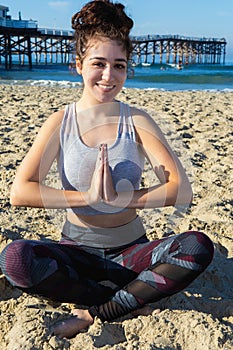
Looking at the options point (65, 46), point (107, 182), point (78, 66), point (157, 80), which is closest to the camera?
point (107, 182)

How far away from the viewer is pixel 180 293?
1.97 m

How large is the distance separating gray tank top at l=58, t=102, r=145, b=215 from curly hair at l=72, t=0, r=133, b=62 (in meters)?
0.32

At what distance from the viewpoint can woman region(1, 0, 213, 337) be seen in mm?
1714

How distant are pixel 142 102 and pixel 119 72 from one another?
628cm

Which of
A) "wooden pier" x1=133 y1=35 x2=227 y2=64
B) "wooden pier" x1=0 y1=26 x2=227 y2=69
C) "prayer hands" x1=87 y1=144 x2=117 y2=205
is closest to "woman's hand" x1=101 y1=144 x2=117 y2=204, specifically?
"prayer hands" x1=87 y1=144 x2=117 y2=205

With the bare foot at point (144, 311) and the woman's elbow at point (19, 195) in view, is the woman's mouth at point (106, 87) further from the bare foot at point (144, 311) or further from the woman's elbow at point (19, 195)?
the bare foot at point (144, 311)

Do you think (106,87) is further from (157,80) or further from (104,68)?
(157,80)

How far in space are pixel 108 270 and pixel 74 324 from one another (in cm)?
26

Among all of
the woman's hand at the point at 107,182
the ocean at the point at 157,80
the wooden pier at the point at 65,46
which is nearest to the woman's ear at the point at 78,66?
the woman's hand at the point at 107,182

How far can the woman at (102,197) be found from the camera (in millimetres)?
1714

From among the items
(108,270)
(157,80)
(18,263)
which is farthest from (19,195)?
(157,80)

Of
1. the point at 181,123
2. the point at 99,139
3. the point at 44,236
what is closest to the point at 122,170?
the point at 99,139

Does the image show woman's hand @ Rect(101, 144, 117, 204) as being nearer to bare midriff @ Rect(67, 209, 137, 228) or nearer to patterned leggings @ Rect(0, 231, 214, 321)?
bare midriff @ Rect(67, 209, 137, 228)

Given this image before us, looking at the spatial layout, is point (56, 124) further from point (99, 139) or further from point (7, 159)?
point (7, 159)
